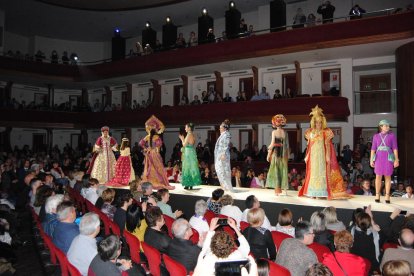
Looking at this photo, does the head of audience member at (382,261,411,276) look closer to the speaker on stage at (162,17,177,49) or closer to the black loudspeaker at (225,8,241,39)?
the black loudspeaker at (225,8,241,39)

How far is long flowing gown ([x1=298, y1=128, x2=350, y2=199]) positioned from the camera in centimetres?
759

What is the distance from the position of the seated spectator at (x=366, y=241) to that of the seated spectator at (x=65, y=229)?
331 centimetres

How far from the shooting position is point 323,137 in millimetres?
7824

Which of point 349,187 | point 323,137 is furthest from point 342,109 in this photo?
point 323,137

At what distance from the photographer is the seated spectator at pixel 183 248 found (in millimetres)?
3797

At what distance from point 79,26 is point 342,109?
18494mm

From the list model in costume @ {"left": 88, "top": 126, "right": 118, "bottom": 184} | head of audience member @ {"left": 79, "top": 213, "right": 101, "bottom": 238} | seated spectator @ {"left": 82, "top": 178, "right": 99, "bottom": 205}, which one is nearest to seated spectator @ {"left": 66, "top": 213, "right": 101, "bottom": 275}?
head of audience member @ {"left": 79, "top": 213, "right": 101, "bottom": 238}

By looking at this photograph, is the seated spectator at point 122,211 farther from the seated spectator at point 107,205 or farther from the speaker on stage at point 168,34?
the speaker on stage at point 168,34

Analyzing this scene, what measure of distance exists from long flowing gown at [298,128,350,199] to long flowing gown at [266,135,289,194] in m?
0.61

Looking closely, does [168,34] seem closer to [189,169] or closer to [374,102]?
[374,102]

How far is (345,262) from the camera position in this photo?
338 cm

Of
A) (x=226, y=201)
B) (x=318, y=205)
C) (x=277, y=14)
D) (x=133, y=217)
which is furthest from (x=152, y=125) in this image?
(x=277, y=14)

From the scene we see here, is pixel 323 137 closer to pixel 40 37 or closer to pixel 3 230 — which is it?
pixel 3 230

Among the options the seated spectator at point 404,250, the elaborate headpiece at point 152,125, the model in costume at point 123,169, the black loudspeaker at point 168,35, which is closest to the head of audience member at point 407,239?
the seated spectator at point 404,250
